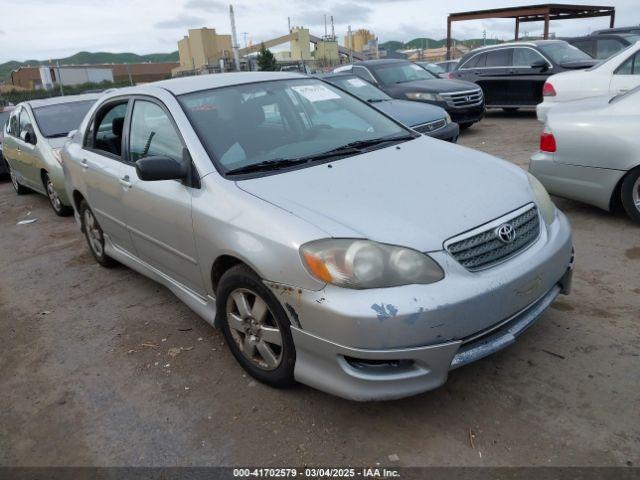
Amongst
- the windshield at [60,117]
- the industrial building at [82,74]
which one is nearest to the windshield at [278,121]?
the windshield at [60,117]

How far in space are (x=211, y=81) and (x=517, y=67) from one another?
9.66 m

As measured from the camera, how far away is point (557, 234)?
2.96m

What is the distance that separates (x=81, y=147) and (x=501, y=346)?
3959mm

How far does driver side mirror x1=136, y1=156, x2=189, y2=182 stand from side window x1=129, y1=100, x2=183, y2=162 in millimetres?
213

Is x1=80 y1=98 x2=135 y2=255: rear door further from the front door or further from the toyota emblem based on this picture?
the toyota emblem

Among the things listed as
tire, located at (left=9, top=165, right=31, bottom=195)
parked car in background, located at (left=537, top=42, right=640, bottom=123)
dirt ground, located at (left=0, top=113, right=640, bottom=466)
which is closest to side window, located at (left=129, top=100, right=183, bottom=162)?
dirt ground, located at (left=0, top=113, right=640, bottom=466)

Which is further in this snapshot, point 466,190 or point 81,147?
point 81,147

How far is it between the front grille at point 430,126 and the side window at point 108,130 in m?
4.47

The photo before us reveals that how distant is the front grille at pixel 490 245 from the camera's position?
2.48 metres

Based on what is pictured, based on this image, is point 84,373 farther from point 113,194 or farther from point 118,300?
point 113,194

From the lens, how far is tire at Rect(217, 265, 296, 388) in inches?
106

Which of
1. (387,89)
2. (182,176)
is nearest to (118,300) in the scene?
(182,176)

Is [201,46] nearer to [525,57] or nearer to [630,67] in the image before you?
[525,57]

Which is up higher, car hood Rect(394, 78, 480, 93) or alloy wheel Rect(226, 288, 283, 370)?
car hood Rect(394, 78, 480, 93)
